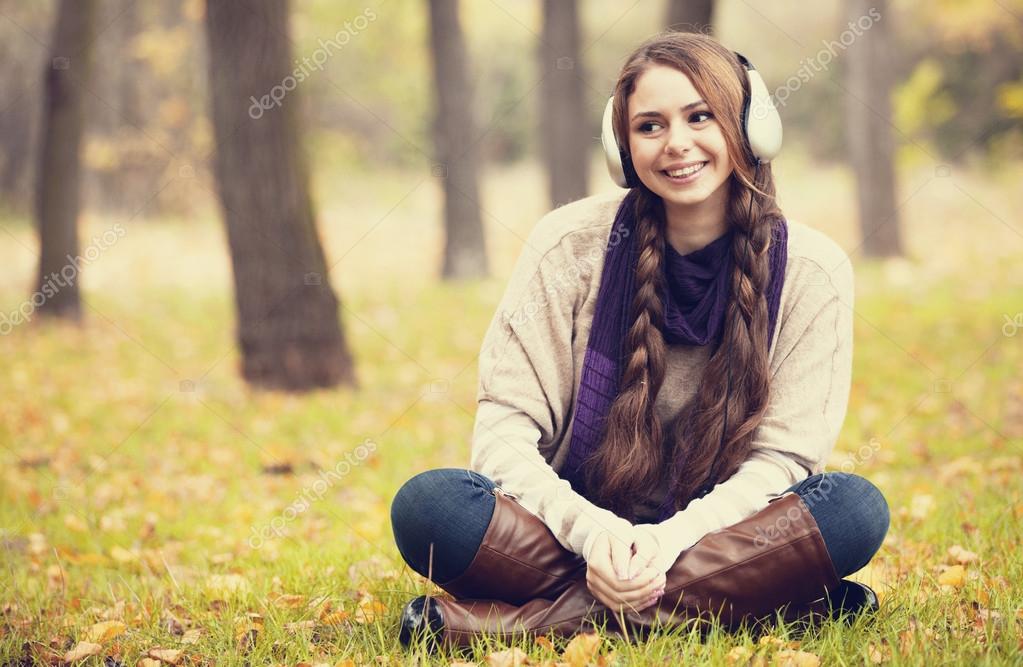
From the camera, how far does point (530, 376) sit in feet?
7.91

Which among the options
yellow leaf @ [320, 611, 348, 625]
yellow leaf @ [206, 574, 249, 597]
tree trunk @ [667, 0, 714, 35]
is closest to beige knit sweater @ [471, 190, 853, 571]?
yellow leaf @ [320, 611, 348, 625]

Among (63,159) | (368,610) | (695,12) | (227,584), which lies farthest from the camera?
(63,159)

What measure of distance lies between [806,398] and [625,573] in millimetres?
657

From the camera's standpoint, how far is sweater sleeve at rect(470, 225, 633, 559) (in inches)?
91.0

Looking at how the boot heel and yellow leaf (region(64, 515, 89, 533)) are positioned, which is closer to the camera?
the boot heel

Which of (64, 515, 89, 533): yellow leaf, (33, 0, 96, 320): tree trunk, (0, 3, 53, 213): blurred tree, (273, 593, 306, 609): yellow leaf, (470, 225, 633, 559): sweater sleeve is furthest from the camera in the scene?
(0, 3, 53, 213): blurred tree

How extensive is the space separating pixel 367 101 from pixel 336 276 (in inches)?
394

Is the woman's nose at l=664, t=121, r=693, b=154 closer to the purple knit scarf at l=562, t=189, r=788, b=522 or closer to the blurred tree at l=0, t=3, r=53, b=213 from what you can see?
the purple knit scarf at l=562, t=189, r=788, b=522

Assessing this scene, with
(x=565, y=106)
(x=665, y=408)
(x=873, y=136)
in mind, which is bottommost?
(x=665, y=408)

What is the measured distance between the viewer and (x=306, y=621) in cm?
229

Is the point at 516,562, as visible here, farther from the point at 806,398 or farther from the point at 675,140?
the point at 675,140

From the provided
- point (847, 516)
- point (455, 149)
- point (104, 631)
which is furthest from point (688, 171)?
point (455, 149)

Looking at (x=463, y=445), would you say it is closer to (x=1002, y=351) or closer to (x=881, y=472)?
(x=881, y=472)

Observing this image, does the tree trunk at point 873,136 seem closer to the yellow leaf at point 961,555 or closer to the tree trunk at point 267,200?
the tree trunk at point 267,200
